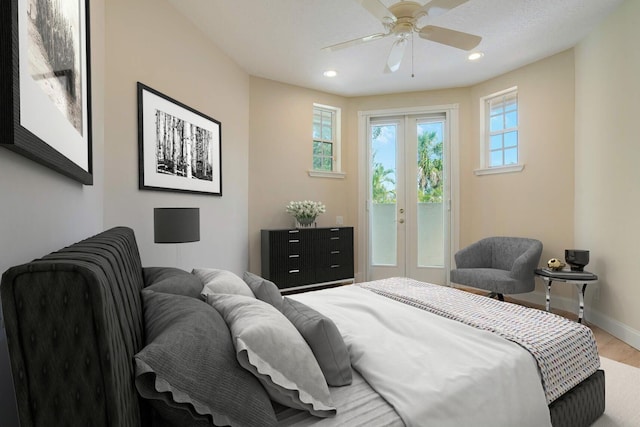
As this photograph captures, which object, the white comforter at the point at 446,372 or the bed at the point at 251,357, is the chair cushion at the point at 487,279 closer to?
the bed at the point at 251,357

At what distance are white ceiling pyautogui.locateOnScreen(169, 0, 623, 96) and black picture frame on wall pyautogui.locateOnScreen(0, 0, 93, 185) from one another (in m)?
1.92

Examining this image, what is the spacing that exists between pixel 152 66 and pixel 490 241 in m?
4.22

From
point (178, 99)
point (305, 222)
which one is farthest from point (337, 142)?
point (178, 99)

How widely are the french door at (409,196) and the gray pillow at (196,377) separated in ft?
14.5

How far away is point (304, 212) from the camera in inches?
181

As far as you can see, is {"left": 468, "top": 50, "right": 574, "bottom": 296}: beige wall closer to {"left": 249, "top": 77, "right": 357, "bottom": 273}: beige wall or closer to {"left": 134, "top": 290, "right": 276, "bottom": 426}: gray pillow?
{"left": 249, "top": 77, "right": 357, "bottom": 273}: beige wall

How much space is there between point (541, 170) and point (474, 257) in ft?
4.34

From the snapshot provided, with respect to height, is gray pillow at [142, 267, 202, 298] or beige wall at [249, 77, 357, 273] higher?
beige wall at [249, 77, 357, 273]

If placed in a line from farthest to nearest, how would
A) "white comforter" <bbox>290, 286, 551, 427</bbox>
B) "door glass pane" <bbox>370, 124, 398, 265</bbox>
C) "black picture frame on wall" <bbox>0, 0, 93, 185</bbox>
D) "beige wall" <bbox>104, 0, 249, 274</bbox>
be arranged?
"door glass pane" <bbox>370, 124, 398, 265</bbox> → "beige wall" <bbox>104, 0, 249, 274</bbox> → "white comforter" <bbox>290, 286, 551, 427</bbox> → "black picture frame on wall" <bbox>0, 0, 93, 185</bbox>

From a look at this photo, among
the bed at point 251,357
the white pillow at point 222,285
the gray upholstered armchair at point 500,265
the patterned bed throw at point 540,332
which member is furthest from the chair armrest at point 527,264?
the white pillow at point 222,285

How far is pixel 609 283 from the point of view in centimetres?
317

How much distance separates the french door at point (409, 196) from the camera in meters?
5.04

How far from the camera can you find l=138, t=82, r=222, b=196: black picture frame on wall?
104 inches

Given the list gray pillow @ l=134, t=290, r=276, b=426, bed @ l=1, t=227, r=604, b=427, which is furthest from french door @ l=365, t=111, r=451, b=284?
gray pillow @ l=134, t=290, r=276, b=426
